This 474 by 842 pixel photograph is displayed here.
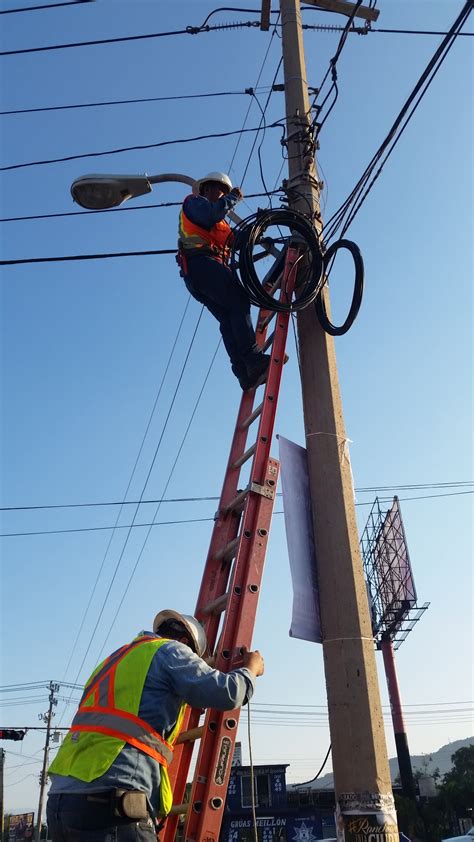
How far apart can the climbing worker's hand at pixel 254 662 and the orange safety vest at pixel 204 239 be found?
301cm

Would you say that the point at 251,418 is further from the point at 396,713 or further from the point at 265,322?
the point at 396,713

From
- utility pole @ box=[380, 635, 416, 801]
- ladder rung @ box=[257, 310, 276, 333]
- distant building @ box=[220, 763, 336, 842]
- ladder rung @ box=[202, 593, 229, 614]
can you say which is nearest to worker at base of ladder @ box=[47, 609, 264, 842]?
ladder rung @ box=[202, 593, 229, 614]

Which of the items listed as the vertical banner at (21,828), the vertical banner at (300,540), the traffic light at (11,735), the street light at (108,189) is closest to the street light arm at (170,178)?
the street light at (108,189)

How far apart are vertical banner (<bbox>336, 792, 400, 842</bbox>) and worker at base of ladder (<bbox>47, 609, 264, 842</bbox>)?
2.74 feet

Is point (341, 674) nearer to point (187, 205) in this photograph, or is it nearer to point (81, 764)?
point (81, 764)

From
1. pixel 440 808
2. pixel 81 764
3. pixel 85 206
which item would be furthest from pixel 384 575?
pixel 81 764

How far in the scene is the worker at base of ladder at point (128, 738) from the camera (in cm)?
278

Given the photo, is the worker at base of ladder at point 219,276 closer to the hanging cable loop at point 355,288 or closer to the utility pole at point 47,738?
the hanging cable loop at point 355,288

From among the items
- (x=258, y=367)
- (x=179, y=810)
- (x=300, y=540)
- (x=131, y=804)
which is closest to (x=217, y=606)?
(x=300, y=540)

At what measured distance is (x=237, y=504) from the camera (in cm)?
443

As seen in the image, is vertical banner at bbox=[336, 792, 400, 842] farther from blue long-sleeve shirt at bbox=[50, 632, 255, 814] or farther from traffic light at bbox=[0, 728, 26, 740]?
traffic light at bbox=[0, 728, 26, 740]

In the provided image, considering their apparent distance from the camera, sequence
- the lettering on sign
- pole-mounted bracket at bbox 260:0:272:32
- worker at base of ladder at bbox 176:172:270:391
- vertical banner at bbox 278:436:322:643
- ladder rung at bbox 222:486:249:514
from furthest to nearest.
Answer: pole-mounted bracket at bbox 260:0:272:32 → worker at base of ladder at bbox 176:172:270:391 → ladder rung at bbox 222:486:249:514 → vertical banner at bbox 278:436:322:643 → the lettering on sign

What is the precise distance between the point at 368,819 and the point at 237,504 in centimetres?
177

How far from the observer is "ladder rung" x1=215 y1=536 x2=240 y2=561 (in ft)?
13.6
